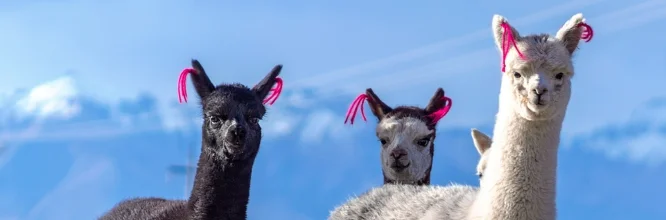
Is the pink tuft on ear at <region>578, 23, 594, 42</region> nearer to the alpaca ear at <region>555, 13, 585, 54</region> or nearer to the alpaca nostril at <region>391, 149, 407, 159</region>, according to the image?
the alpaca ear at <region>555, 13, 585, 54</region>

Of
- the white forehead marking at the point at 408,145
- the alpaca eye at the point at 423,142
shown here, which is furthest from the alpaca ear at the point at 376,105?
the alpaca eye at the point at 423,142

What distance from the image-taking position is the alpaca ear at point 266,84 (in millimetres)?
8828

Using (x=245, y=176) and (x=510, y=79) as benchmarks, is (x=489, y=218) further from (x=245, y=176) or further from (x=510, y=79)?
(x=245, y=176)

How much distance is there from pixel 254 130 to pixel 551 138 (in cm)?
270

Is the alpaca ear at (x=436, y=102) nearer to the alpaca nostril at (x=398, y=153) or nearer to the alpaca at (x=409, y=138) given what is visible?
the alpaca at (x=409, y=138)

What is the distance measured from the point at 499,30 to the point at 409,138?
2.60 meters

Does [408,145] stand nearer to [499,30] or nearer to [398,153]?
[398,153]

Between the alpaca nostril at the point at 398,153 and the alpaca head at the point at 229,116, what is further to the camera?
A: the alpaca nostril at the point at 398,153

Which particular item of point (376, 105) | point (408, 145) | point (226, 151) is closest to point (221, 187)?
point (226, 151)

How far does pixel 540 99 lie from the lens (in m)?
6.98

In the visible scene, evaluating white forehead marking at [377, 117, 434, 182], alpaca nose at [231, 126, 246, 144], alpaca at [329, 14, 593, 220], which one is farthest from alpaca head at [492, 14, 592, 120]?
white forehead marking at [377, 117, 434, 182]

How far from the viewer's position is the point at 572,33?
752cm

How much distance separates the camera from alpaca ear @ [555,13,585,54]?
750cm

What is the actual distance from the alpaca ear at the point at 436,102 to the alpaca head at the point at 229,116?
8.04 ft
